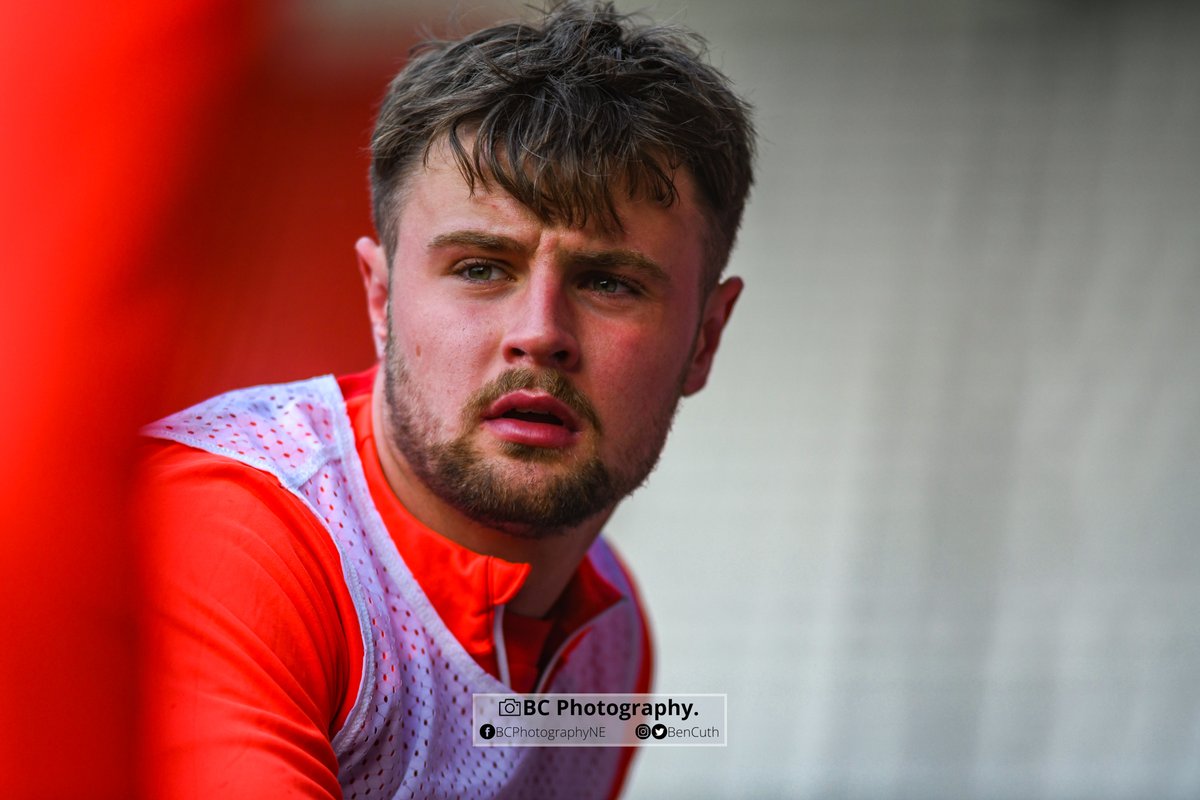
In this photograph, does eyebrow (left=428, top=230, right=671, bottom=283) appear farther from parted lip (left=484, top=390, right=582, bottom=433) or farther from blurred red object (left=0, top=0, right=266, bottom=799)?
blurred red object (left=0, top=0, right=266, bottom=799)

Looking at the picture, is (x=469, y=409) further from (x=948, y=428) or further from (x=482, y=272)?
(x=948, y=428)

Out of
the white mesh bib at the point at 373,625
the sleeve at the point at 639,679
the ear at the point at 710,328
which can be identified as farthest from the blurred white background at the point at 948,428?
the white mesh bib at the point at 373,625

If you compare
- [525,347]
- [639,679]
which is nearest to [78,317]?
[525,347]

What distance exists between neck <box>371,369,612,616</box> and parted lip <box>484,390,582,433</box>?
12 cm

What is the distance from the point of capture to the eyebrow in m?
1.16

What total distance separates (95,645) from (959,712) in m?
2.92

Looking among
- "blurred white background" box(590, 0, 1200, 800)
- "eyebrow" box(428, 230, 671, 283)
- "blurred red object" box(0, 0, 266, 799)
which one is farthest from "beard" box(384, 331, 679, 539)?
"blurred white background" box(590, 0, 1200, 800)

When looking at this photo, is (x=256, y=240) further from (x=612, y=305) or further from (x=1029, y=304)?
(x=1029, y=304)

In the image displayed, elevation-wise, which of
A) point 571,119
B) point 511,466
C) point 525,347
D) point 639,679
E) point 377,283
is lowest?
point 639,679

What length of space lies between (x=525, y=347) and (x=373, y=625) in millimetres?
278

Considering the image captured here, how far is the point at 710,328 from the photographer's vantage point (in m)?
1.44

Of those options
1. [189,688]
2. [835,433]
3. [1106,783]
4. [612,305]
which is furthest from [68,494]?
[1106,783]

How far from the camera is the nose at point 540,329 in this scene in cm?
113

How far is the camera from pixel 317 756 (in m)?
1.01
